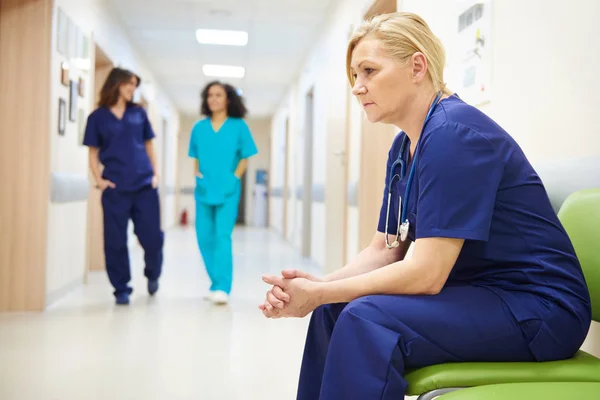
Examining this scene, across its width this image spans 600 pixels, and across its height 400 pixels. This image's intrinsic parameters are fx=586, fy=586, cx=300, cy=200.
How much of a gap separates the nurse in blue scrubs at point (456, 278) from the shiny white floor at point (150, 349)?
43.6 inches

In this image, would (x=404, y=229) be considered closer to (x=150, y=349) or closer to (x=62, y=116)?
(x=150, y=349)

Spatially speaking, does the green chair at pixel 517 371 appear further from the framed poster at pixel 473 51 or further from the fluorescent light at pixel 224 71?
the fluorescent light at pixel 224 71

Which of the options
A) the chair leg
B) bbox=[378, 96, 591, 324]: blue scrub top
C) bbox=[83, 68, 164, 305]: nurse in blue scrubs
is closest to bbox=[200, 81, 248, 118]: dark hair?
bbox=[83, 68, 164, 305]: nurse in blue scrubs

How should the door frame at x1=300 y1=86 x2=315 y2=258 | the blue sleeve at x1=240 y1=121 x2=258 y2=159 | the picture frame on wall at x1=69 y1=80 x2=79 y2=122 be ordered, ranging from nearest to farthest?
the blue sleeve at x1=240 y1=121 x2=258 y2=159
the picture frame on wall at x1=69 y1=80 x2=79 y2=122
the door frame at x1=300 y1=86 x2=315 y2=258

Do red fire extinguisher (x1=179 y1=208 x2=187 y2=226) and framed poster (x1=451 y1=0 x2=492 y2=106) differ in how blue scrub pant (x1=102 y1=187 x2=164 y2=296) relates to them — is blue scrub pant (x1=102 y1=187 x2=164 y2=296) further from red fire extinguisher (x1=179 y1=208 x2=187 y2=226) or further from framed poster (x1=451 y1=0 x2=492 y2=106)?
red fire extinguisher (x1=179 y1=208 x2=187 y2=226)

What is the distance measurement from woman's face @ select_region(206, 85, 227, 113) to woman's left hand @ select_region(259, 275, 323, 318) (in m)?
2.87

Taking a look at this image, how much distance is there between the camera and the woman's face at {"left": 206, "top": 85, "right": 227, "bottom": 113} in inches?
159

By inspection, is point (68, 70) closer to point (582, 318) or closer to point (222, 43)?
point (222, 43)

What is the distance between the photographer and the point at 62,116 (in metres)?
4.02

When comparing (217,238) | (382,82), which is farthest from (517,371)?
(217,238)

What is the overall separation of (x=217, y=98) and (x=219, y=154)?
39 cm

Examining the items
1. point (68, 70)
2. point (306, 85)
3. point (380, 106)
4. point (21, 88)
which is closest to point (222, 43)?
point (306, 85)

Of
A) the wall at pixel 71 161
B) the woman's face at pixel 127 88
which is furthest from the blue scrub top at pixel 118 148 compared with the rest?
the wall at pixel 71 161

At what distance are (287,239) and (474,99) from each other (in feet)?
25.2
